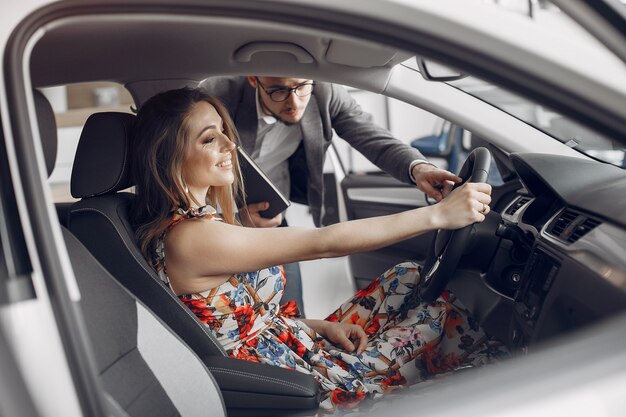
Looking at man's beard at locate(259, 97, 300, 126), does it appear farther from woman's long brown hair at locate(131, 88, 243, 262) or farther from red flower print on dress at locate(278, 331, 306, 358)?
red flower print on dress at locate(278, 331, 306, 358)

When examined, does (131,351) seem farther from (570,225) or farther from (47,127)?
(570,225)

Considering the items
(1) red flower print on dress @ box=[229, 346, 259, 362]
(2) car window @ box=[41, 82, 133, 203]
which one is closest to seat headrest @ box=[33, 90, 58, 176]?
(1) red flower print on dress @ box=[229, 346, 259, 362]

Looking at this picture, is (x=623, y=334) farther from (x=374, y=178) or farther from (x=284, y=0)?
(x=374, y=178)

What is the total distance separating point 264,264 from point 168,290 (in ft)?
0.67

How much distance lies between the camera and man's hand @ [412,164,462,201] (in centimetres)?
179

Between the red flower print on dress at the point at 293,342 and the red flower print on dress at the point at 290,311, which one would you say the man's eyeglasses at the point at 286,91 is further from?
the red flower print on dress at the point at 293,342

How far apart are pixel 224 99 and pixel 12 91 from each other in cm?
Result: 146

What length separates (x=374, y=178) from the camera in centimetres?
277

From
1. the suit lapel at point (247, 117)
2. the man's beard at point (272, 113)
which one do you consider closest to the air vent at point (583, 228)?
the man's beard at point (272, 113)

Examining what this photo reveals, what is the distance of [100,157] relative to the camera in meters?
1.47

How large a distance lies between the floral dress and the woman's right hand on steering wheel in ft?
1.20

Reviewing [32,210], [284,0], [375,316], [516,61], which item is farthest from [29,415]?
[375,316]

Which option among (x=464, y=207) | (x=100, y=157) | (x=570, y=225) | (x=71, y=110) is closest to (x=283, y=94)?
(x=100, y=157)

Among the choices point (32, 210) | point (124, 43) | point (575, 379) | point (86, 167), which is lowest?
point (575, 379)
